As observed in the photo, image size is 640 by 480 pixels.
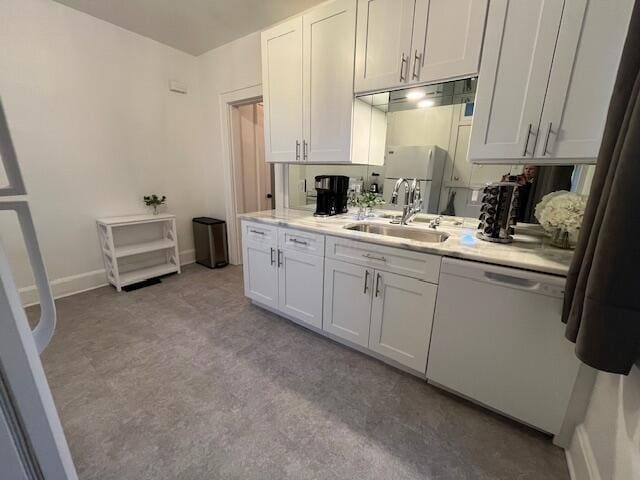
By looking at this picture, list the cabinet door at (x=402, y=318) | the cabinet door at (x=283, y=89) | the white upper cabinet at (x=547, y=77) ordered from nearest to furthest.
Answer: the white upper cabinet at (x=547, y=77), the cabinet door at (x=402, y=318), the cabinet door at (x=283, y=89)

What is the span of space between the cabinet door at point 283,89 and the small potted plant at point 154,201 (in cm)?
167

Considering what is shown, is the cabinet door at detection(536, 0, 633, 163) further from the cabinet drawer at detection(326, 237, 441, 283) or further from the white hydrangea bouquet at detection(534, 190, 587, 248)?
the cabinet drawer at detection(326, 237, 441, 283)

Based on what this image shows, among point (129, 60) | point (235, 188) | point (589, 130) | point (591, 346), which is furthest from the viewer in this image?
point (235, 188)

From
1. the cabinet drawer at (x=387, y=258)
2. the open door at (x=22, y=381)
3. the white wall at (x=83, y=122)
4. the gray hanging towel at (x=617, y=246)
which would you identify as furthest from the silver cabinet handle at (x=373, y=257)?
the white wall at (x=83, y=122)

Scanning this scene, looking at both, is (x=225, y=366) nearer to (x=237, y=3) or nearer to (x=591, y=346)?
(x=591, y=346)

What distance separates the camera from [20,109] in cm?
230

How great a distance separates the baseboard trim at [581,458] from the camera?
108 cm

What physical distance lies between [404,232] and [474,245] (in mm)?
591

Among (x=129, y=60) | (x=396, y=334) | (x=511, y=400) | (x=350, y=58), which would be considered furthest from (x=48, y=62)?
(x=511, y=400)

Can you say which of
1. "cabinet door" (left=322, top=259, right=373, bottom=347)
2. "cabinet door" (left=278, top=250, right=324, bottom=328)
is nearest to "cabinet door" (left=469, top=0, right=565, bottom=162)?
"cabinet door" (left=322, top=259, right=373, bottom=347)

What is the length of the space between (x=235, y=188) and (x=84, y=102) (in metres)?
1.66

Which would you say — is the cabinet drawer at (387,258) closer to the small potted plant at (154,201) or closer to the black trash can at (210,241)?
the black trash can at (210,241)

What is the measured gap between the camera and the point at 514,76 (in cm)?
139

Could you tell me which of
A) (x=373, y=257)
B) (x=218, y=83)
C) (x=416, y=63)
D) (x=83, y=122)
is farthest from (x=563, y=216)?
(x=83, y=122)
